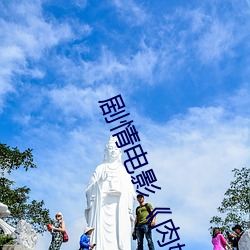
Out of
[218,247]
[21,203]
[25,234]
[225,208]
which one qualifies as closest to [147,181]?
[218,247]

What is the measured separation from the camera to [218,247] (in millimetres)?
9320

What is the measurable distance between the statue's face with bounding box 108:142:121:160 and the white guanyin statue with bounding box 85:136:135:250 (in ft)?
1.59

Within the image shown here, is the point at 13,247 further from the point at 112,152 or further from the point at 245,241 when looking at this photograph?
the point at 112,152

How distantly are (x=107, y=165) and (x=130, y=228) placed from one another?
2.14m

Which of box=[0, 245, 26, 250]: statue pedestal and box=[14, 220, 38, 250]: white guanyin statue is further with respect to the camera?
box=[14, 220, 38, 250]: white guanyin statue

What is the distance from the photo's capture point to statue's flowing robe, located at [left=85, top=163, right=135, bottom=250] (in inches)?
536

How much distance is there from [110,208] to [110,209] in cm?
3

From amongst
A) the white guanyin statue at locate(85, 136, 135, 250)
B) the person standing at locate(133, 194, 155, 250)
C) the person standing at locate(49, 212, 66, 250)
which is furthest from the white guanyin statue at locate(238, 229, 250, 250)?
the white guanyin statue at locate(85, 136, 135, 250)

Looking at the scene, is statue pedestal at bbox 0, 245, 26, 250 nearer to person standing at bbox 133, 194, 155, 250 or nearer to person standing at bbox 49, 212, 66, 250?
person standing at bbox 49, 212, 66, 250

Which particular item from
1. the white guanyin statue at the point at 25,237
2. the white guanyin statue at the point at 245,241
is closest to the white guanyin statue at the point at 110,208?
the white guanyin statue at the point at 25,237

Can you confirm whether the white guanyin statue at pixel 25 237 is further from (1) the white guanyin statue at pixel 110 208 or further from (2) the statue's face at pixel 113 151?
(2) the statue's face at pixel 113 151

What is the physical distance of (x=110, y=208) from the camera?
1400 cm

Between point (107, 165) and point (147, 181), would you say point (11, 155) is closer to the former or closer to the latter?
point (107, 165)

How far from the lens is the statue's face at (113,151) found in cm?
1490
